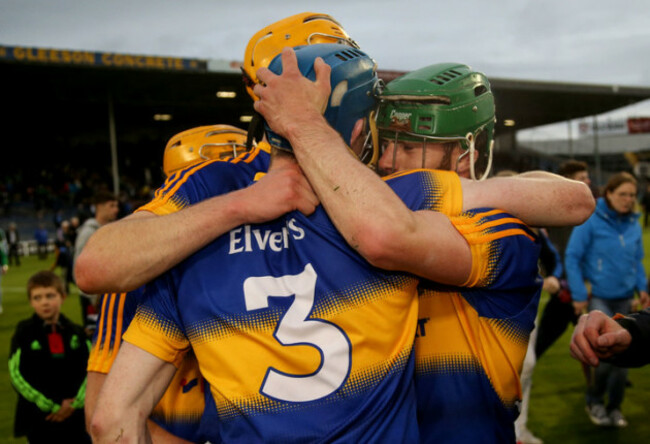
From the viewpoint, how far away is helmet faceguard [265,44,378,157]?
183 cm

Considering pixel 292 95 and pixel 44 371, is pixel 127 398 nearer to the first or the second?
pixel 292 95

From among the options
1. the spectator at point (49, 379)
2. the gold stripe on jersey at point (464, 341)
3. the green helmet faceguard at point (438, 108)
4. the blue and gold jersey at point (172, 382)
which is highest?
the green helmet faceguard at point (438, 108)

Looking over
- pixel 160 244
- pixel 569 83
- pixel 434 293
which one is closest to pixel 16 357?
pixel 160 244

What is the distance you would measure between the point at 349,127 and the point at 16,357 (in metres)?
4.09

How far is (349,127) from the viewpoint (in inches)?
75.6

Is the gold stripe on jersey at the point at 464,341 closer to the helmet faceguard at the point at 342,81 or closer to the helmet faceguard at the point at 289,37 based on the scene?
the helmet faceguard at the point at 342,81

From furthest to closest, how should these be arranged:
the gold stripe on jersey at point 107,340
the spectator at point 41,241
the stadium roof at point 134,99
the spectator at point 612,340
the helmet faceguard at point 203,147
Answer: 1. the spectator at point 41,241
2. the stadium roof at point 134,99
3. the helmet faceguard at point 203,147
4. the gold stripe on jersey at point 107,340
5. the spectator at point 612,340

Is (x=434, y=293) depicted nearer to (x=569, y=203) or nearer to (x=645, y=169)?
(x=569, y=203)

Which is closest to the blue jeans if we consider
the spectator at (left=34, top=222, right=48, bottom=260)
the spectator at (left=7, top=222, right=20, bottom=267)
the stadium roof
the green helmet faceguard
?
the green helmet faceguard

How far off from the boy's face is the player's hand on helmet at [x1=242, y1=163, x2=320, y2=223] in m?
4.08

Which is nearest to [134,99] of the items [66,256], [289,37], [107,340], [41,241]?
[41,241]

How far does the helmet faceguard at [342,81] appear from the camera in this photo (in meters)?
1.83

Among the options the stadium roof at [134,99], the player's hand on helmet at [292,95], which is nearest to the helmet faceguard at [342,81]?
the player's hand on helmet at [292,95]

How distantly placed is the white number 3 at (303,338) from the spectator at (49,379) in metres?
3.72
